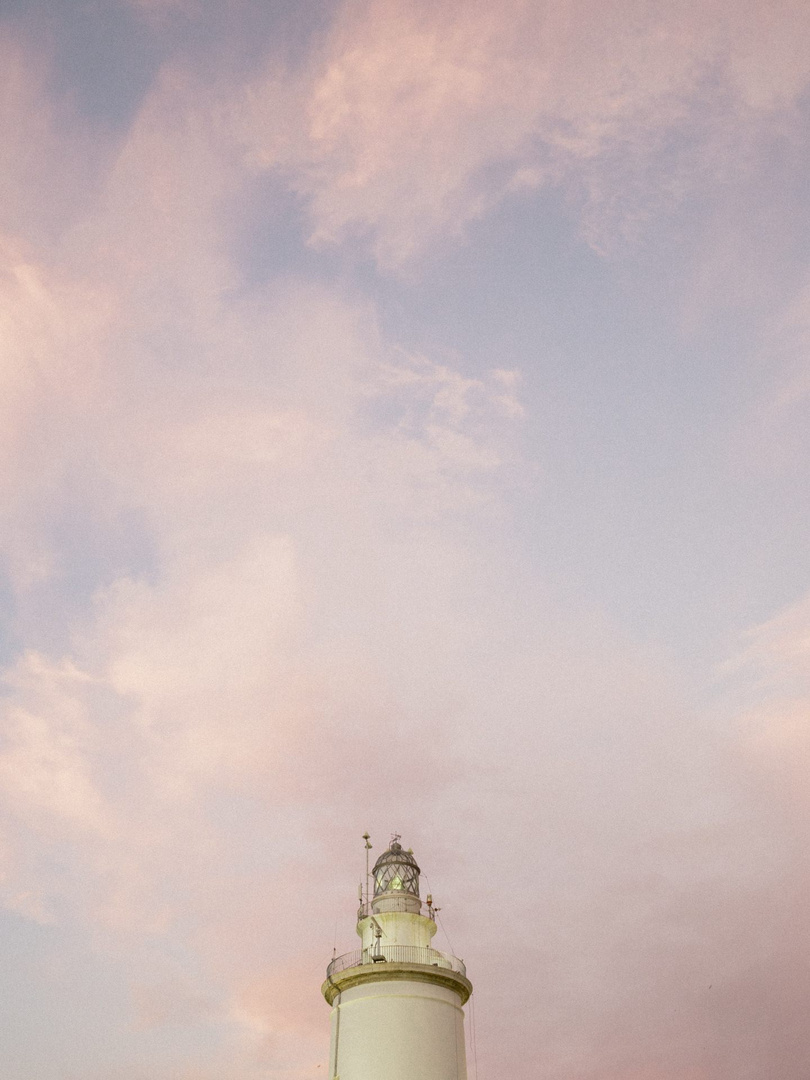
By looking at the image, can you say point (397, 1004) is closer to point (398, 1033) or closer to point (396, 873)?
point (398, 1033)

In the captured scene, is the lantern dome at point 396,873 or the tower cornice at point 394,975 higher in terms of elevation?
the lantern dome at point 396,873

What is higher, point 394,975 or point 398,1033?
point 394,975

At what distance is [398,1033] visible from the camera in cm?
3778

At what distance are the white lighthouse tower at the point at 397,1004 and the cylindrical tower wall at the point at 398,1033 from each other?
4 cm

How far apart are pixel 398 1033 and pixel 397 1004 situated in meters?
1.17

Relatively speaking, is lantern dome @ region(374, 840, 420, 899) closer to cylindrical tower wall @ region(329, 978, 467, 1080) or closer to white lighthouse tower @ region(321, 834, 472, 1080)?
white lighthouse tower @ region(321, 834, 472, 1080)

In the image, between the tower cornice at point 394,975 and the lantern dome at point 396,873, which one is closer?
the tower cornice at point 394,975

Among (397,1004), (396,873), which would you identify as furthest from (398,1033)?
(396,873)

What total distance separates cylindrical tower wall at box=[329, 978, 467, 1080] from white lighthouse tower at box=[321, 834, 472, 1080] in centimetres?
4

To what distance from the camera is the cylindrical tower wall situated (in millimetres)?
37250

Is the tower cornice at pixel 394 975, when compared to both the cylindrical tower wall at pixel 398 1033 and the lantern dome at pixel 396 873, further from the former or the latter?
the lantern dome at pixel 396 873

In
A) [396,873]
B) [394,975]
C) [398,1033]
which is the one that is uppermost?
[396,873]

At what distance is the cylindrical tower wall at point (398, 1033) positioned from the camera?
122ft

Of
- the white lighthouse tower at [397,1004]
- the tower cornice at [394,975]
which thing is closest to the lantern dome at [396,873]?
the white lighthouse tower at [397,1004]
